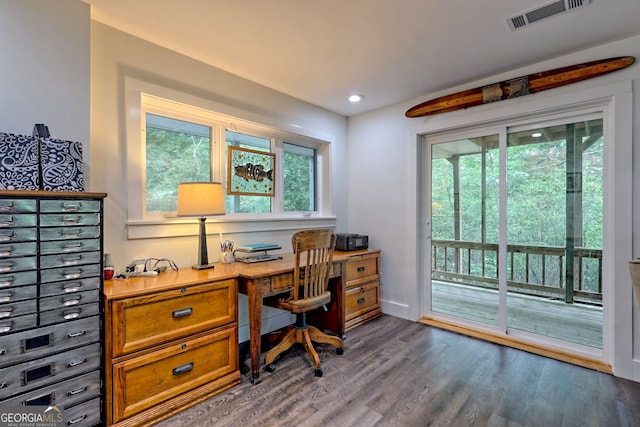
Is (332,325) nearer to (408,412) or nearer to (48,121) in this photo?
(408,412)

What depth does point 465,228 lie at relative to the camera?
317cm

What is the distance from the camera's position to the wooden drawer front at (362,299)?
125 inches

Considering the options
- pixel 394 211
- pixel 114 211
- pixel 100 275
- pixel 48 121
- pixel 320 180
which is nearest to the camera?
pixel 100 275

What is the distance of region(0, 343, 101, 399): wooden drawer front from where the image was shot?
1354 millimetres

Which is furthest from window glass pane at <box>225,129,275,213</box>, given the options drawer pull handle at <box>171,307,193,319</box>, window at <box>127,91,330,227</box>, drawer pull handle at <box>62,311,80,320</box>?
drawer pull handle at <box>62,311,80,320</box>

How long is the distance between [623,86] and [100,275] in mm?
3661

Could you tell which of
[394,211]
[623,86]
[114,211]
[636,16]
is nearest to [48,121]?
[114,211]

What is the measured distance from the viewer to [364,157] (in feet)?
12.4

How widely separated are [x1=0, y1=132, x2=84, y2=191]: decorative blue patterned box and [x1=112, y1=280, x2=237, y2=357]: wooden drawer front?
0.70 metres

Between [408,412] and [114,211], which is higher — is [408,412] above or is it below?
below

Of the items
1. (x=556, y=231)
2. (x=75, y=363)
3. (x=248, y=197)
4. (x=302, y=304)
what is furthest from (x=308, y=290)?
(x=556, y=231)

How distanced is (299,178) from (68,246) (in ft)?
7.67

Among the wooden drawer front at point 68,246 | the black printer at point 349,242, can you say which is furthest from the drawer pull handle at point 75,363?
the black printer at point 349,242

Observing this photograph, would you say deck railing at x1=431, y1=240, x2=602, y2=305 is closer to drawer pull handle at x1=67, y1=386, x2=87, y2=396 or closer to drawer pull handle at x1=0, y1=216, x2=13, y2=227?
drawer pull handle at x1=67, y1=386, x2=87, y2=396
